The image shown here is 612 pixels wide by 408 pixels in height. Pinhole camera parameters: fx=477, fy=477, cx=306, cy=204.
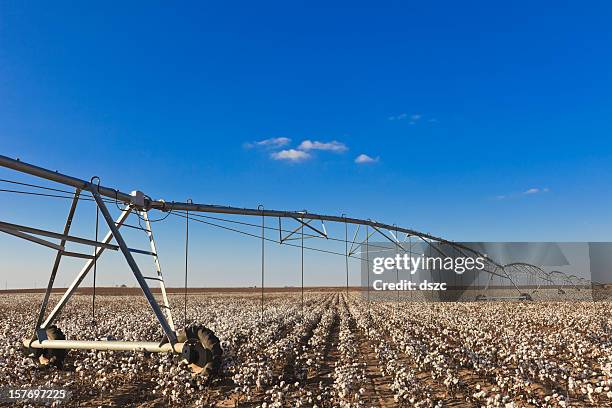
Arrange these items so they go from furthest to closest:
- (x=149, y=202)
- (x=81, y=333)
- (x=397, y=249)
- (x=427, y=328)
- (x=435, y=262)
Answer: (x=435, y=262), (x=397, y=249), (x=427, y=328), (x=81, y=333), (x=149, y=202)

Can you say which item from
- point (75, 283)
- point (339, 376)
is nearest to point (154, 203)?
point (75, 283)

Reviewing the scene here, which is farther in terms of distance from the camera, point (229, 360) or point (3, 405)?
point (229, 360)

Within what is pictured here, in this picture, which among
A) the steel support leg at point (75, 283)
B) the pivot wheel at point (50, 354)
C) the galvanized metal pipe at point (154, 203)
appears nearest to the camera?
the galvanized metal pipe at point (154, 203)

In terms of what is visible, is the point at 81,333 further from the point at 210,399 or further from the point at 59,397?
the point at 210,399

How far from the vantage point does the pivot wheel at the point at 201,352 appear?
10078 millimetres

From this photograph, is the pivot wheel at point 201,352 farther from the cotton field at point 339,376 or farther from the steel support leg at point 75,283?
the steel support leg at point 75,283

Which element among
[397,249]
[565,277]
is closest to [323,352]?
[397,249]

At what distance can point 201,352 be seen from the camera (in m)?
10.2

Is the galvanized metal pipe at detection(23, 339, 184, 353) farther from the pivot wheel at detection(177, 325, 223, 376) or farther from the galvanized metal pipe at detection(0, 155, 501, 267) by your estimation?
the galvanized metal pipe at detection(0, 155, 501, 267)

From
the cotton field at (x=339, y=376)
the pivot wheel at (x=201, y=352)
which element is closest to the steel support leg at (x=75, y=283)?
the cotton field at (x=339, y=376)

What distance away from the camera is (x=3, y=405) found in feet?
32.0

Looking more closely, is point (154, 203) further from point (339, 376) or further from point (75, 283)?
point (339, 376)

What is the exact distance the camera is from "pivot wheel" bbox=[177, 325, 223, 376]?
33.1ft

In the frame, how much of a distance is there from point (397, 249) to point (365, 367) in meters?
16.9
